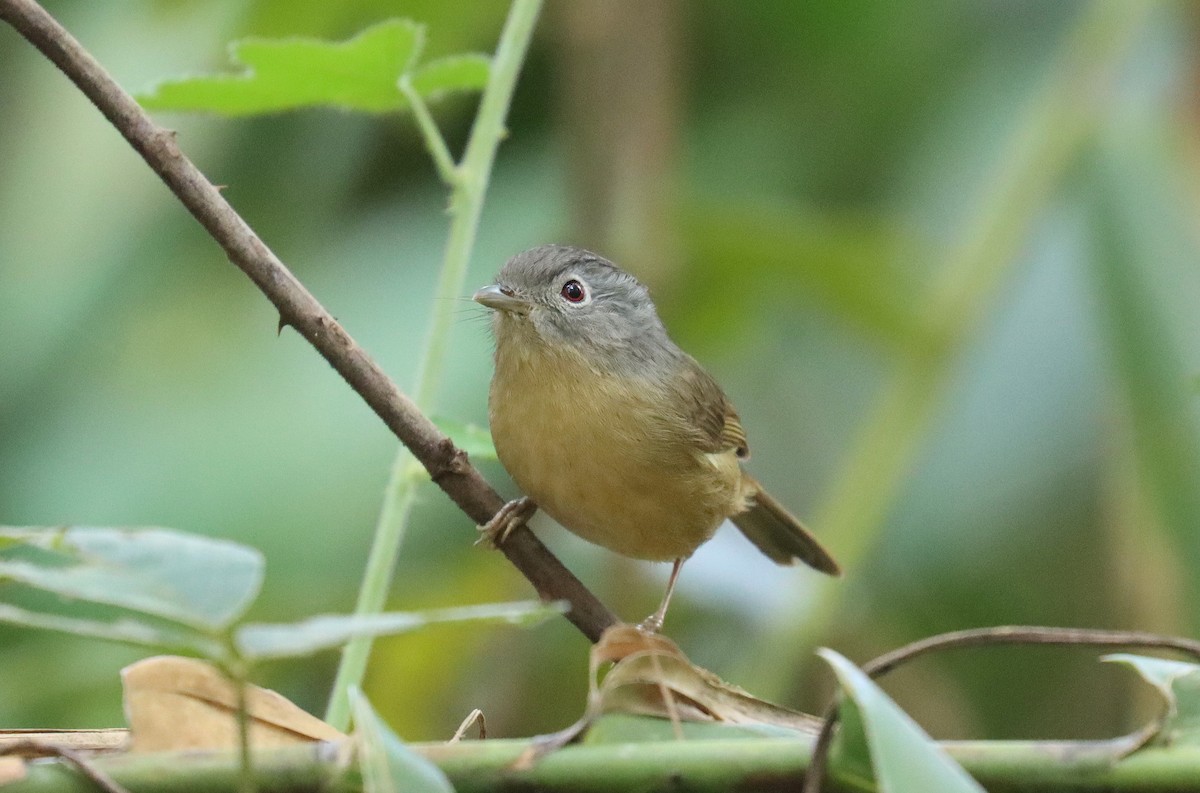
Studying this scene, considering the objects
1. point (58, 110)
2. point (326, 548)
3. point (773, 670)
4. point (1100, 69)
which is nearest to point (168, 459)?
point (326, 548)

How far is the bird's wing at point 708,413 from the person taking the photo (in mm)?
3830

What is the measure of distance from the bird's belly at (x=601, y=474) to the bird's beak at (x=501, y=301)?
37cm

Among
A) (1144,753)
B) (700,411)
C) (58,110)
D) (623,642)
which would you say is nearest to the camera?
(1144,753)

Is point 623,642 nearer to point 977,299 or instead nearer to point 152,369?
point 977,299

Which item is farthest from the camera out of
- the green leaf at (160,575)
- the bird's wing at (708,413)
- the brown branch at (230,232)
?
the bird's wing at (708,413)

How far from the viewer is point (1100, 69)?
181 inches

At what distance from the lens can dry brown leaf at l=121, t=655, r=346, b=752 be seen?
1.22 meters

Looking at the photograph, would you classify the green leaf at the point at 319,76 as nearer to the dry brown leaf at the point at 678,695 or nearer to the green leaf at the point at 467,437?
the green leaf at the point at 467,437

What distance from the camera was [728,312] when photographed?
4820 mm

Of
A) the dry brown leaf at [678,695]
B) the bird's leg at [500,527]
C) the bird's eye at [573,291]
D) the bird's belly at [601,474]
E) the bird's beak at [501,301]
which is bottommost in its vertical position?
the dry brown leaf at [678,695]

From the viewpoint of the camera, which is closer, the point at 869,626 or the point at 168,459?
the point at 168,459

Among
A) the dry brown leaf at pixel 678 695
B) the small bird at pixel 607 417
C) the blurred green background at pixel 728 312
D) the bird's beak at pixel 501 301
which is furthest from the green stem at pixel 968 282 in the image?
the dry brown leaf at pixel 678 695

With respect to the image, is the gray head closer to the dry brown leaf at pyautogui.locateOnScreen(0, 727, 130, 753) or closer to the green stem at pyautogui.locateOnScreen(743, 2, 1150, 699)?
the green stem at pyautogui.locateOnScreen(743, 2, 1150, 699)

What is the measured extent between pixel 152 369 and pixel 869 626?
2.69 metres
